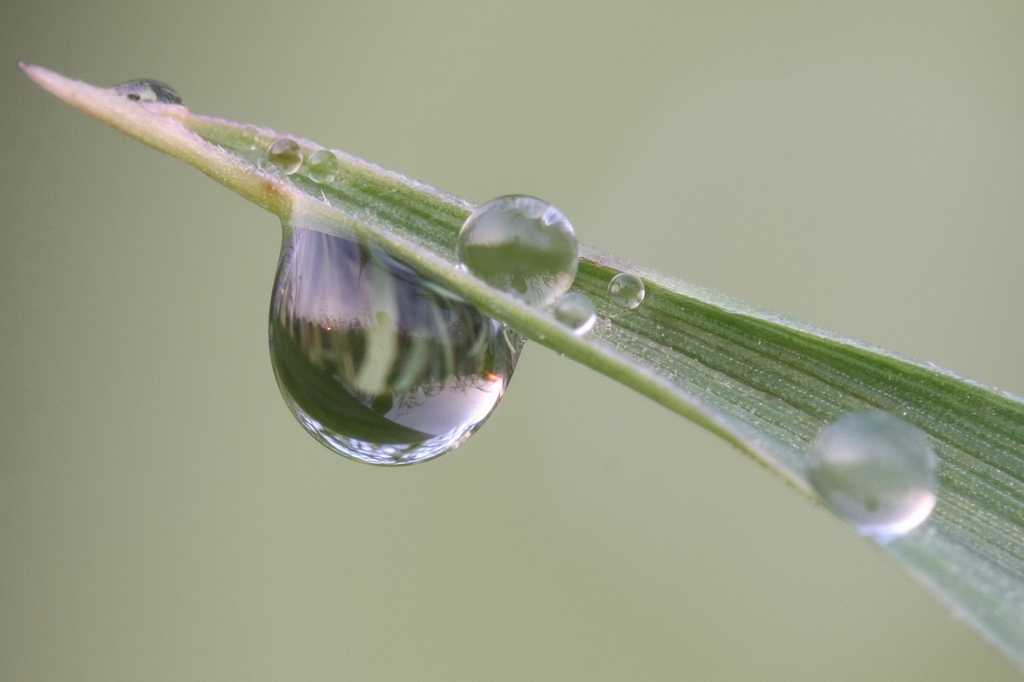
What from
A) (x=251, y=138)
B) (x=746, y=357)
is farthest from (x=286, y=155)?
(x=746, y=357)

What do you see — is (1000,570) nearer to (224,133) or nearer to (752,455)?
(752,455)

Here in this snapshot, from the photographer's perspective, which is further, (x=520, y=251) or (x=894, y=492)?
(x=520, y=251)

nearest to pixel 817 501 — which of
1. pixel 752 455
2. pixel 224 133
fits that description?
pixel 752 455

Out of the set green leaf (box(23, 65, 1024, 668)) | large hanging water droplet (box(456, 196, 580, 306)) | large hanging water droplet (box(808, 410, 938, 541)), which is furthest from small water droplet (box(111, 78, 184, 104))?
large hanging water droplet (box(808, 410, 938, 541))

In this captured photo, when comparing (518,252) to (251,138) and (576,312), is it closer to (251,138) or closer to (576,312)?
(576,312)

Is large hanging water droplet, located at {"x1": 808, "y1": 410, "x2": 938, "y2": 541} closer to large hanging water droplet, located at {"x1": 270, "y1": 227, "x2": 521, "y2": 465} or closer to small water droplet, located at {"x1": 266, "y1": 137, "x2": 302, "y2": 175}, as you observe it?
large hanging water droplet, located at {"x1": 270, "y1": 227, "x2": 521, "y2": 465}

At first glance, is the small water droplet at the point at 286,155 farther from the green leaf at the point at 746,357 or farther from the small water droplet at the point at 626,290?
the small water droplet at the point at 626,290
